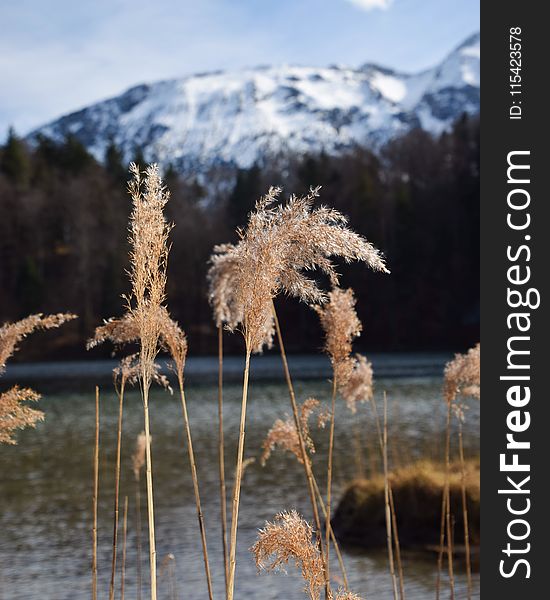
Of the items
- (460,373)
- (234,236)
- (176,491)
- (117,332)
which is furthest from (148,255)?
(234,236)

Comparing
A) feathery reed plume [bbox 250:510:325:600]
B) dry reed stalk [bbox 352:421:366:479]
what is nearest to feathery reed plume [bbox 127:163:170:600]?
feathery reed plume [bbox 250:510:325:600]

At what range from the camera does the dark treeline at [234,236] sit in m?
61.2

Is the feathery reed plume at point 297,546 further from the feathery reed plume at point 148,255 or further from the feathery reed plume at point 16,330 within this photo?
the feathery reed plume at point 16,330

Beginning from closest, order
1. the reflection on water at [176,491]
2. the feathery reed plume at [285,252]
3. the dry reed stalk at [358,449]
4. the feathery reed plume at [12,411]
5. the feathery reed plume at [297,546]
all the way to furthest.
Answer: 1. the feathery reed plume at [285,252]
2. the feathery reed plume at [297,546]
3. the feathery reed plume at [12,411]
4. the reflection on water at [176,491]
5. the dry reed stalk at [358,449]

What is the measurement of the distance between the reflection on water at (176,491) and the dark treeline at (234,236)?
98.3 ft

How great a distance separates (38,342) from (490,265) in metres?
54.5

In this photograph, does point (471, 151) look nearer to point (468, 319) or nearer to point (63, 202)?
point (468, 319)

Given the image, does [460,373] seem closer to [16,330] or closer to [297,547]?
[297,547]

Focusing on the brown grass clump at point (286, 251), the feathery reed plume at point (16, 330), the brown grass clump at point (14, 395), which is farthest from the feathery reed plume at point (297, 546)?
the feathery reed plume at point (16, 330)

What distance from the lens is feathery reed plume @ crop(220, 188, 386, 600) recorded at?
3471mm

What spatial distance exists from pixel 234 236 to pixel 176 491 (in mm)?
48579

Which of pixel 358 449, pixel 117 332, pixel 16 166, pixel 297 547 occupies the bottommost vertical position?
pixel 358 449

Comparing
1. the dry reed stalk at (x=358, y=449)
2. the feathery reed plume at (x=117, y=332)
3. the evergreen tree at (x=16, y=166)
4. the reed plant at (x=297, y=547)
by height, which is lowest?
the dry reed stalk at (x=358, y=449)

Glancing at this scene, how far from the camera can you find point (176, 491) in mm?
17562
